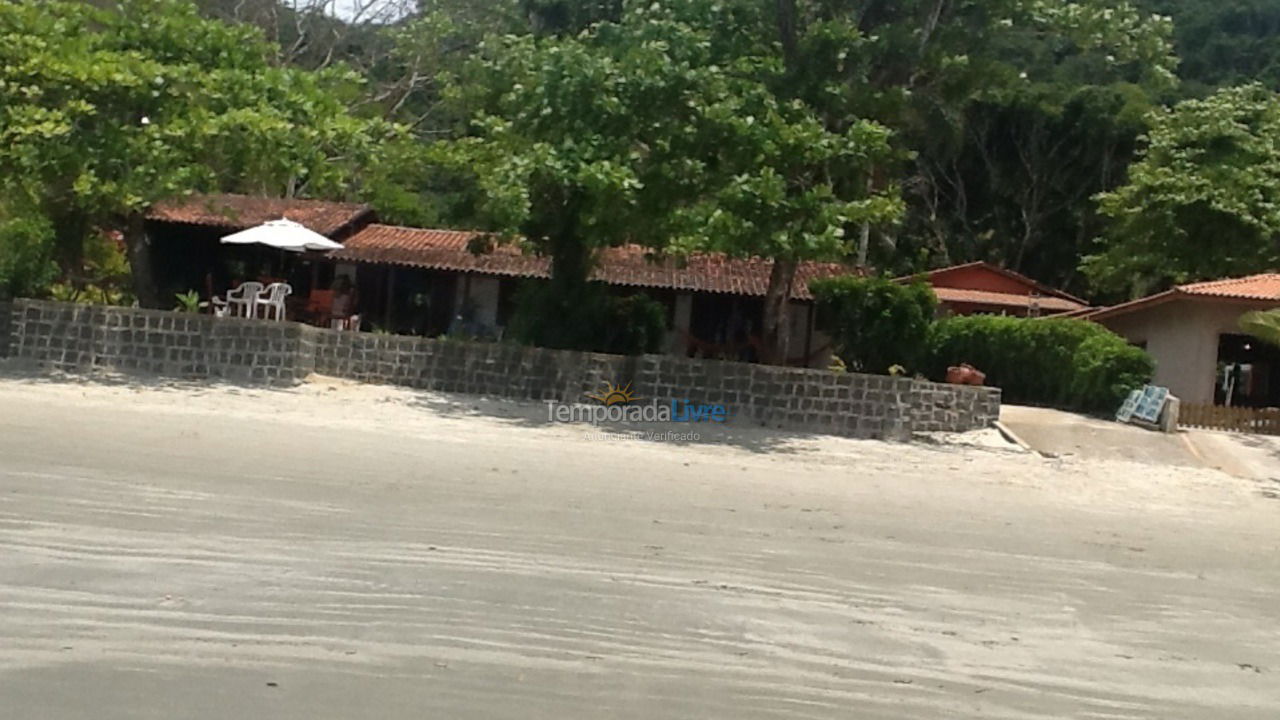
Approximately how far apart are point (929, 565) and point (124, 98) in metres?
12.9

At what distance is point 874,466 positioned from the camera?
1472 cm

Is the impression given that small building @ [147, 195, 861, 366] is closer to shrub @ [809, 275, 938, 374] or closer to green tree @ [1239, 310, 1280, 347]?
shrub @ [809, 275, 938, 374]

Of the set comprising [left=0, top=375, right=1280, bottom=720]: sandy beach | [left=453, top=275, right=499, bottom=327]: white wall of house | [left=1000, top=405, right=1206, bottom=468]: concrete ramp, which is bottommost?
[left=0, top=375, right=1280, bottom=720]: sandy beach

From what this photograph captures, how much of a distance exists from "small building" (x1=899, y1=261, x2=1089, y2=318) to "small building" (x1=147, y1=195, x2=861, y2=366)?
5999 mm

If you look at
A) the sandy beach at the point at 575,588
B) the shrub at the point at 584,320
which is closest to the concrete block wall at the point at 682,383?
the shrub at the point at 584,320

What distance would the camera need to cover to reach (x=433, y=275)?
2514 cm

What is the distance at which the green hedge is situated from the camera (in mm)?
20094

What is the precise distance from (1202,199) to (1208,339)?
6.23 meters

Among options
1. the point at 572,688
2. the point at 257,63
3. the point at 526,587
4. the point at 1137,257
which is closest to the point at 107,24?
the point at 257,63

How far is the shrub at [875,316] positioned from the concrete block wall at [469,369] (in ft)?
7.63

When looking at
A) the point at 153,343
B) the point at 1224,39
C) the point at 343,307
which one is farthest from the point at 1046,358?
the point at 1224,39

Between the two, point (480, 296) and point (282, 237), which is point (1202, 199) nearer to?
point (480, 296)

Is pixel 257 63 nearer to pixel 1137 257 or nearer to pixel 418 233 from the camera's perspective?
pixel 418 233

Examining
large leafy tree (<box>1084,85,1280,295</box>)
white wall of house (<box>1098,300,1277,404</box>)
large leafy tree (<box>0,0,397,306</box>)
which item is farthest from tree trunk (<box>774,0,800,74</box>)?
large leafy tree (<box>1084,85,1280,295</box>)
